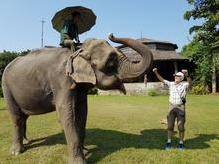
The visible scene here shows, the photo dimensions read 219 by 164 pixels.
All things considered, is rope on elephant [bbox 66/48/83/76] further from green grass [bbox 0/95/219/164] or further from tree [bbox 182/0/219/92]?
tree [bbox 182/0/219/92]

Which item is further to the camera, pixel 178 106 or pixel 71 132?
pixel 178 106

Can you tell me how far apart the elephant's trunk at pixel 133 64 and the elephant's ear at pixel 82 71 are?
1.74 ft

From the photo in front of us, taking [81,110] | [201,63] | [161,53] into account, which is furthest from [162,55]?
[81,110]

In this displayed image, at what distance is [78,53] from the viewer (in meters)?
7.78

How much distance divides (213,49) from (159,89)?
5.74 meters

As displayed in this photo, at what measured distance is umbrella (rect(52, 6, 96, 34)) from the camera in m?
8.65

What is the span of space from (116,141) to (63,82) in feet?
8.92

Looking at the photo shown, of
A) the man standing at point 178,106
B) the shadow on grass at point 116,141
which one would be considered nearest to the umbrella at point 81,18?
the man standing at point 178,106

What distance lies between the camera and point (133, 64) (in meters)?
7.37

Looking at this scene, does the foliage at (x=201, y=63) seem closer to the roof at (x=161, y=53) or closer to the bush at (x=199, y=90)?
the roof at (x=161, y=53)

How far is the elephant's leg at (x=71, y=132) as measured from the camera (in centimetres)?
783

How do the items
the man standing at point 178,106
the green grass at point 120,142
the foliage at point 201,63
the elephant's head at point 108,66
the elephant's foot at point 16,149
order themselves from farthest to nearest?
the foliage at point 201,63
the man standing at point 178,106
the elephant's foot at point 16,149
the green grass at point 120,142
the elephant's head at point 108,66

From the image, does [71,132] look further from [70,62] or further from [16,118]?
[16,118]

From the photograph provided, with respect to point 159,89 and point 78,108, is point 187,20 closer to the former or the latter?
point 159,89
